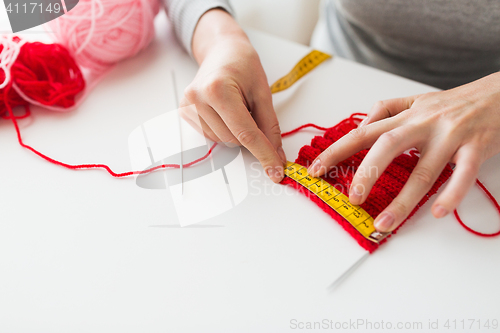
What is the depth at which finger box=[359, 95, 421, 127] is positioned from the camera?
31.1 inches

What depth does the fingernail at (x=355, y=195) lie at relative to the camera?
0.66 metres

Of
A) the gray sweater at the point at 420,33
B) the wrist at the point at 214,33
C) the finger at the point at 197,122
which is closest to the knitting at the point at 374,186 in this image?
the finger at the point at 197,122

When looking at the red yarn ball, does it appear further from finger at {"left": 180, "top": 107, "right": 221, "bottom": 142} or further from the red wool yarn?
finger at {"left": 180, "top": 107, "right": 221, "bottom": 142}

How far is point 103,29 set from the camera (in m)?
0.95

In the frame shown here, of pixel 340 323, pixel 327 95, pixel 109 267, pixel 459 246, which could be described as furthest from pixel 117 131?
pixel 459 246

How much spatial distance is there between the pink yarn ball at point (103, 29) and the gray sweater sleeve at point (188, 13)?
80mm

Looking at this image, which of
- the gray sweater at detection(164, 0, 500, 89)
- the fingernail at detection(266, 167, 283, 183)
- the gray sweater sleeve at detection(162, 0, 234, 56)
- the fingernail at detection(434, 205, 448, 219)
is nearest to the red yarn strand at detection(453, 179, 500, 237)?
the fingernail at detection(434, 205, 448, 219)

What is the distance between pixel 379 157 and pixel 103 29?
2.71 ft

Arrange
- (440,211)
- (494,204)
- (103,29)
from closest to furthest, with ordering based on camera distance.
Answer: (440,211) → (494,204) → (103,29)

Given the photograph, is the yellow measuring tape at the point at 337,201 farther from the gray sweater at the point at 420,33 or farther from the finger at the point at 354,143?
the gray sweater at the point at 420,33

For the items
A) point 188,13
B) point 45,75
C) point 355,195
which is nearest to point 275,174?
point 355,195

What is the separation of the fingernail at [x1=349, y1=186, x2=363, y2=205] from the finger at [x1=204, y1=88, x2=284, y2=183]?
160mm

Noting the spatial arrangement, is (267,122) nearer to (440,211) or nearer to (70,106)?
(440,211)

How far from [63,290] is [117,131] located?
0.43m
